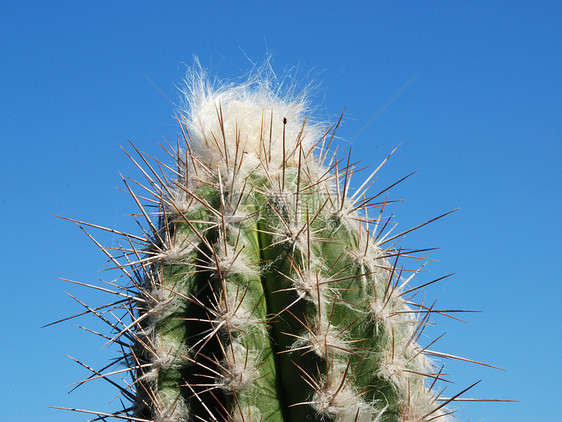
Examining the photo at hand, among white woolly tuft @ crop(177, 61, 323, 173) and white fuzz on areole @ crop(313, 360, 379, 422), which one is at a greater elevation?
white woolly tuft @ crop(177, 61, 323, 173)

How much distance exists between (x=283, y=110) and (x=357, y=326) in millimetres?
1353

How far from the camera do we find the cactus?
2805mm

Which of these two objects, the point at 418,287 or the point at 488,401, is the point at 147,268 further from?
the point at 488,401

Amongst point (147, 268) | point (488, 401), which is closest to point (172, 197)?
point (147, 268)

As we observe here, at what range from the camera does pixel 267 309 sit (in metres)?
2.98

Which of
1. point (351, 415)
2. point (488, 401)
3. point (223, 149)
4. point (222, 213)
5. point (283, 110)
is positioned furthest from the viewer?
point (283, 110)

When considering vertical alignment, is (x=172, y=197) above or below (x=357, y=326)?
above

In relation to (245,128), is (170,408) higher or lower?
lower

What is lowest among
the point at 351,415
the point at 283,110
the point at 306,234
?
the point at 351,415

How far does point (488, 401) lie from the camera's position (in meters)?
3.18

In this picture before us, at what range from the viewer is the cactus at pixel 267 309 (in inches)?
110

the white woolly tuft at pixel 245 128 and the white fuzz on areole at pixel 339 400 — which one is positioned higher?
the white woolly tuft at pixel 245 128

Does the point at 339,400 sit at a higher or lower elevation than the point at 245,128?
lower

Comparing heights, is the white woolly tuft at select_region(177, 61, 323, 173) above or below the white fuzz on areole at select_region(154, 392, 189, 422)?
above
